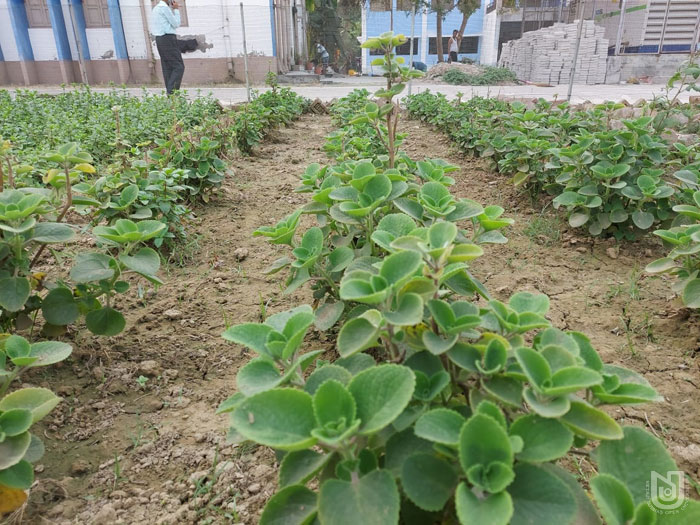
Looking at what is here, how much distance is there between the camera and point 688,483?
1.31 m

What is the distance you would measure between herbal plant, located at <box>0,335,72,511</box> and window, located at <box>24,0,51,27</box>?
1751cm

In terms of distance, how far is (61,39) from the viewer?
15227mm

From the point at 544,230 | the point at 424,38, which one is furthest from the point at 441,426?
the point at 424,38

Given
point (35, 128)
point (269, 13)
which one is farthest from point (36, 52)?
point (35, 128)

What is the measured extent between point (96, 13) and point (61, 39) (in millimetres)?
1288

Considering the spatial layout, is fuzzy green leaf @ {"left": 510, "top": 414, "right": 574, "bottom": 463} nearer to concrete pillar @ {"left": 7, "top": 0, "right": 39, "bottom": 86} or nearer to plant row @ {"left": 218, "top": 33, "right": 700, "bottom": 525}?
plant row @ {"left": 218, "top": 33, "right": 700, "bottom": 525}

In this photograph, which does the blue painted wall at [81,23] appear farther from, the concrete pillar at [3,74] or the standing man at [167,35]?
the standing man at [167,35]

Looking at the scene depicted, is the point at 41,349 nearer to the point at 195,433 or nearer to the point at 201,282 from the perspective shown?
the point at 195,433

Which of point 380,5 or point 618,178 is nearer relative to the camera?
point 618,178

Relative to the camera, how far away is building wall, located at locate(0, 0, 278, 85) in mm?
14891

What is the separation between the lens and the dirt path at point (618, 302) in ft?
5.28

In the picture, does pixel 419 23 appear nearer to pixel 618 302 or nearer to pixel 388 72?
pixel 388 72

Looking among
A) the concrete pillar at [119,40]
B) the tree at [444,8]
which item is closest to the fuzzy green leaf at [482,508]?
the concrete pillar at [119,40]

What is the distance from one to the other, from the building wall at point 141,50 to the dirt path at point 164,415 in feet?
45.9
